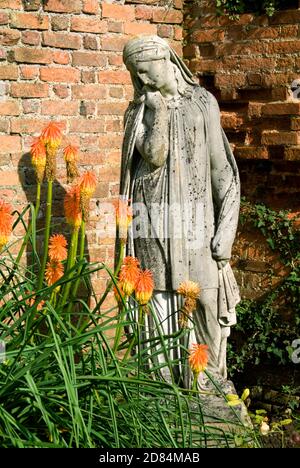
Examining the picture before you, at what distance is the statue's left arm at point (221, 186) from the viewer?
4.79m

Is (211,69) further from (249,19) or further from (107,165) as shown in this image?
(107,165)

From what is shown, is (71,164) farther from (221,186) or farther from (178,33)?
(178,33)

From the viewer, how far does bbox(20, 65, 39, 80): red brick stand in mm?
5922

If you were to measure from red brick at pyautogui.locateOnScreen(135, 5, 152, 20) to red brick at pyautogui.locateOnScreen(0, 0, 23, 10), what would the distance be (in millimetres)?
960

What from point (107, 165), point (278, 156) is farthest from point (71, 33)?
point (278, 156)

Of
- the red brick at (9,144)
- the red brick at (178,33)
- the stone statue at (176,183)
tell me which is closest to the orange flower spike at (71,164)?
the stone statue at (176,183)

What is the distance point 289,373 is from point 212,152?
6.84 ft

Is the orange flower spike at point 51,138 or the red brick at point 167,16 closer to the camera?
the orange flower spike at point 51,138

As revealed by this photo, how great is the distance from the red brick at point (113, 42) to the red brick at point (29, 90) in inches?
22.1

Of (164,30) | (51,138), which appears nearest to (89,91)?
(164,30)

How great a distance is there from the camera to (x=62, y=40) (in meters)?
6.09

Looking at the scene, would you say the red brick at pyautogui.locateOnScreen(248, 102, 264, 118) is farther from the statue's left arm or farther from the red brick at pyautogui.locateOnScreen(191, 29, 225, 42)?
the statue's left arm

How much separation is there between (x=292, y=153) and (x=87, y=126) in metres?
1.41

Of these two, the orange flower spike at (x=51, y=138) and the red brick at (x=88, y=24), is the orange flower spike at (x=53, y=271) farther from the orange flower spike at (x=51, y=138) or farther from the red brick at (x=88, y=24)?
the red brick at (x=88, y=24)
